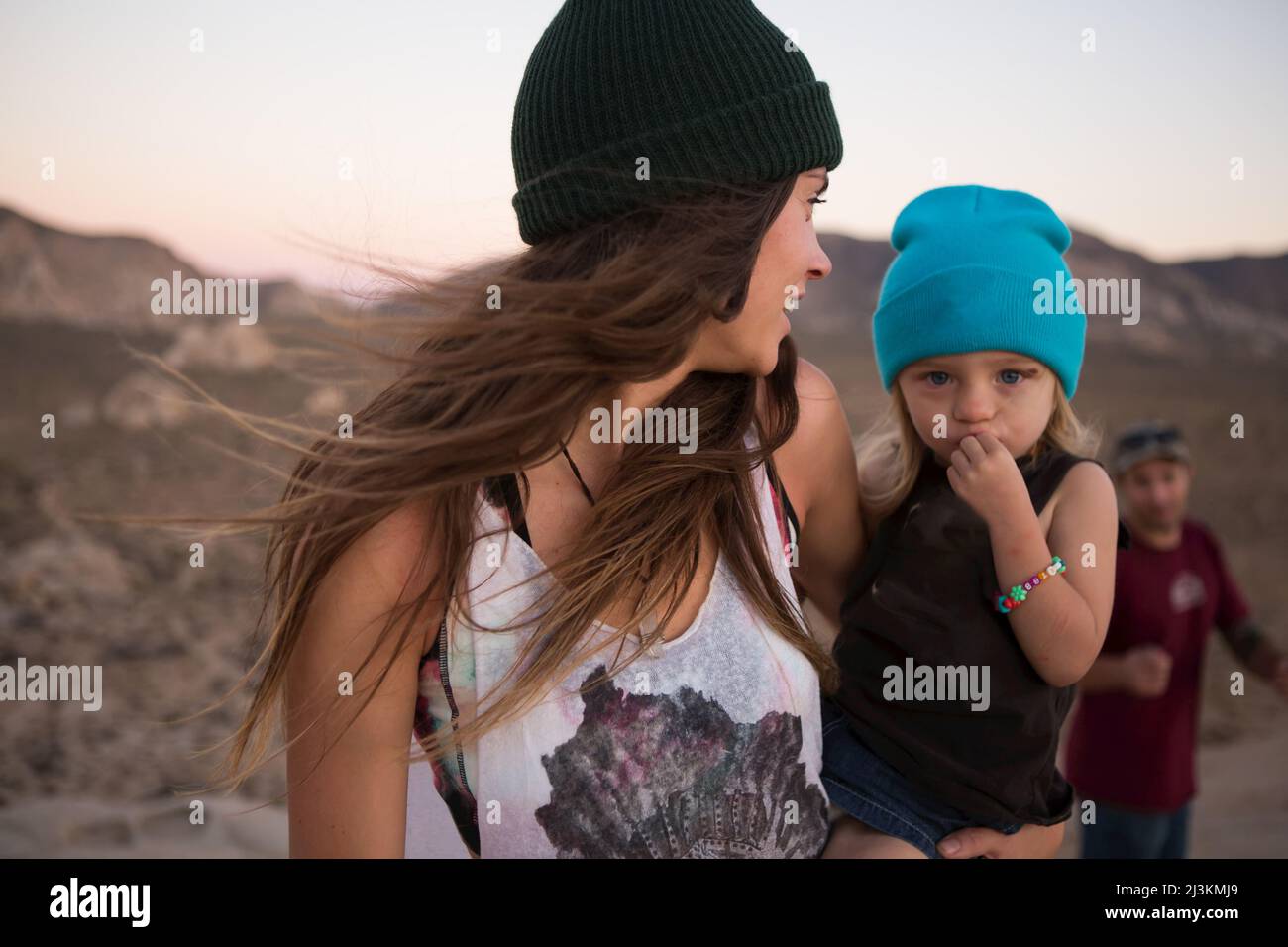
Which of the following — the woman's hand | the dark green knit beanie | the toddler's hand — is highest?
the dark green knit beanie

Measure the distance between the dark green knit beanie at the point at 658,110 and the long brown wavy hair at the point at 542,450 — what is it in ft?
0.15

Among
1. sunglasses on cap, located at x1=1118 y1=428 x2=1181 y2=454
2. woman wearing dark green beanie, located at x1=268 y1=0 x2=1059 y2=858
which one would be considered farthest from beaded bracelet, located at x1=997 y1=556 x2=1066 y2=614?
sunglasses on cap, located at x1=1118 y1=428 x2=1181 y2=454

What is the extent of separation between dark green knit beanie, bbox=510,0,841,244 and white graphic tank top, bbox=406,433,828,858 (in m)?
0.56

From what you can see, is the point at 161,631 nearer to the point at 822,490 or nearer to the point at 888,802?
the point at 822,490

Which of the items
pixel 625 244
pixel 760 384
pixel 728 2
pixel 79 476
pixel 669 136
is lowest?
pixel 760 384

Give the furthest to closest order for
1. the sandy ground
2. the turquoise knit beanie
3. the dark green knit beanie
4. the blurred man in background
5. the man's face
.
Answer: the sandy ground → the man's face → the blurred man in background → the turquoise knit beanie → the dark green knit beanie

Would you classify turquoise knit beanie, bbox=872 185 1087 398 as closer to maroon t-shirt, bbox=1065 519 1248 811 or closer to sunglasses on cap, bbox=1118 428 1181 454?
maroon t-shirt, bbox=1065 519 1248 811

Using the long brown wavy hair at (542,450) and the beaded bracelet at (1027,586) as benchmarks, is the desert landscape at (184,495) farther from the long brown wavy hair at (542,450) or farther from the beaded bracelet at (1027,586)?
the beaded bracelet at (1027,586)

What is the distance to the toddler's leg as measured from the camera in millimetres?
1855

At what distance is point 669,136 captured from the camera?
1795 mm
